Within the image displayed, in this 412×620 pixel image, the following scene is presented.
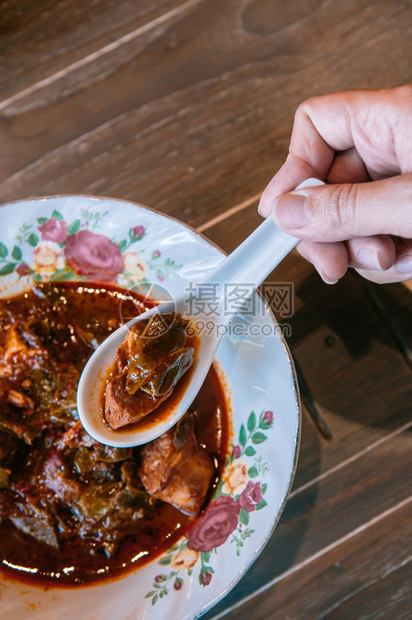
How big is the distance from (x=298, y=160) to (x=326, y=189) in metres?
0.45

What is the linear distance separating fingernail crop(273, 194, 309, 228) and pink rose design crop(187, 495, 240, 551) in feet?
3.66

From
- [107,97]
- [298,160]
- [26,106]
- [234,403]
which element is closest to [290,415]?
[234,403]

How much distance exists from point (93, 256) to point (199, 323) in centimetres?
56

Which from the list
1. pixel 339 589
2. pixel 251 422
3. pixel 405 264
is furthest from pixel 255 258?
pixel 339 589

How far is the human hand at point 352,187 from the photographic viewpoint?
4.73 feet

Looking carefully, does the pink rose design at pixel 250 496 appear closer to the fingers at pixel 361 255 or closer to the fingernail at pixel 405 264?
the fingers at pixel 361 255

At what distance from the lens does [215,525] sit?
190cm

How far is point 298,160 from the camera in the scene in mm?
1895

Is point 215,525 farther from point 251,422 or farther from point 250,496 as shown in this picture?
point 251,422

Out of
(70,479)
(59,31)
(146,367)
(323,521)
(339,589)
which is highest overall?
(59,31)

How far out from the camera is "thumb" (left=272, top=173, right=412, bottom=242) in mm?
1416

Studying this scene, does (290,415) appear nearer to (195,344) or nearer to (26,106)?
(195,344)

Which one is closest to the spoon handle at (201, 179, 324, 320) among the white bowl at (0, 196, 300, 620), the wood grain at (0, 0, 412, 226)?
the white bowl at (0, 196, 300, 620)

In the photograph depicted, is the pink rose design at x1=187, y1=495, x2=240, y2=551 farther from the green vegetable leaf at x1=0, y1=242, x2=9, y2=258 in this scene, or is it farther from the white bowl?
the green vegetable leaf at x1=0, y1=242, x2=9, y2=258
